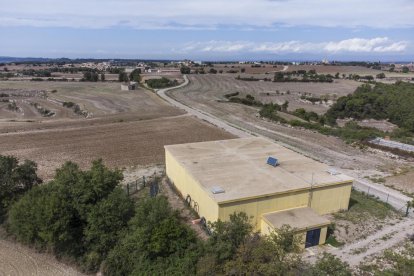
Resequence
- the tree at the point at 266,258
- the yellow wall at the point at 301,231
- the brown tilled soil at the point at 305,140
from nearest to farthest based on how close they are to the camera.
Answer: the tree at the point at 266,258 < the yellow wall at the point at 301,231 < the brown tilled soil at the point at 305,140

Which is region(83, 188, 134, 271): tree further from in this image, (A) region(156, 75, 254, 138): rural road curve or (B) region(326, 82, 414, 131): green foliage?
(B) region(326, 82, 414, 131): green foliage

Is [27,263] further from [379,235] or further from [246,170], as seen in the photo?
[379,235]

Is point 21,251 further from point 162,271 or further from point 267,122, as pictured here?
point 267,122

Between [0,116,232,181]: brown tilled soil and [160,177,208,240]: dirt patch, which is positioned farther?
Answer: [0,116,232,181]: brown tilled soil

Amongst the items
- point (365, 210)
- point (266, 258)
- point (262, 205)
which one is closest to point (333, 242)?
point (262, 205)

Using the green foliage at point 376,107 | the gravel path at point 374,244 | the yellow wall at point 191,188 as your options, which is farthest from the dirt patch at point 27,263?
the green foliage at point 376,107

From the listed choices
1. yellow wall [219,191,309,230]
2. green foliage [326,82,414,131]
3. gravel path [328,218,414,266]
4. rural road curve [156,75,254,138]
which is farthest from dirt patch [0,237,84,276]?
green foliage [326,82,414,131]

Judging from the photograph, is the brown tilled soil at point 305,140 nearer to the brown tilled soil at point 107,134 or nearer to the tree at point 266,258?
the brown tilled soil at point 107,134
